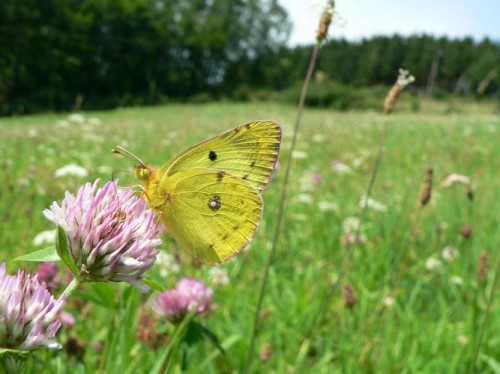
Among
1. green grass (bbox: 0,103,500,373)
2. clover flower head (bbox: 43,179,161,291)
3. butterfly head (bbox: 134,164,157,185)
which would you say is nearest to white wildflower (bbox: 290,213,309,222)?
green grass (bbox: 0,103,500,373)

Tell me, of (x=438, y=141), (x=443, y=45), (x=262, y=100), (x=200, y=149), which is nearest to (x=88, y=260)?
(x=200, y=149)

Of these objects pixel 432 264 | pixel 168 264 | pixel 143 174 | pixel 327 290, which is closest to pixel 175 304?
pixel 143 174

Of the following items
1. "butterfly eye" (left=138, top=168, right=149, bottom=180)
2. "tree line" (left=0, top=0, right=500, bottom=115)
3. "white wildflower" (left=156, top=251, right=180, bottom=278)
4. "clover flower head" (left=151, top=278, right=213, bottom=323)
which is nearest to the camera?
"butterfly eye" (left=138, top=168, right=149, bottom=180)

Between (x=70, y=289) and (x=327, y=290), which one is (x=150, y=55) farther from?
(x=70, y=289)

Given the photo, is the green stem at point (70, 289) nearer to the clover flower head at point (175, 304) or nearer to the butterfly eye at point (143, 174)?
the butterfly eye at point (143, 174)

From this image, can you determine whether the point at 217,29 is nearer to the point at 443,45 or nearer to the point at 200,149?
Answer: the point at 443,45

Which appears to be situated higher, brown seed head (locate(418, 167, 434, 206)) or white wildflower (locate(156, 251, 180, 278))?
brown seed head (locate(418, 167, 434, 206))

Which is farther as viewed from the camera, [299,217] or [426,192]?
[299,217]

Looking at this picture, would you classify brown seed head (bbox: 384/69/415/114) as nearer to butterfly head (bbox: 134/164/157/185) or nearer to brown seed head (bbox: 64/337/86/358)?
butterfly head (bbox: 134/164/157/185)
